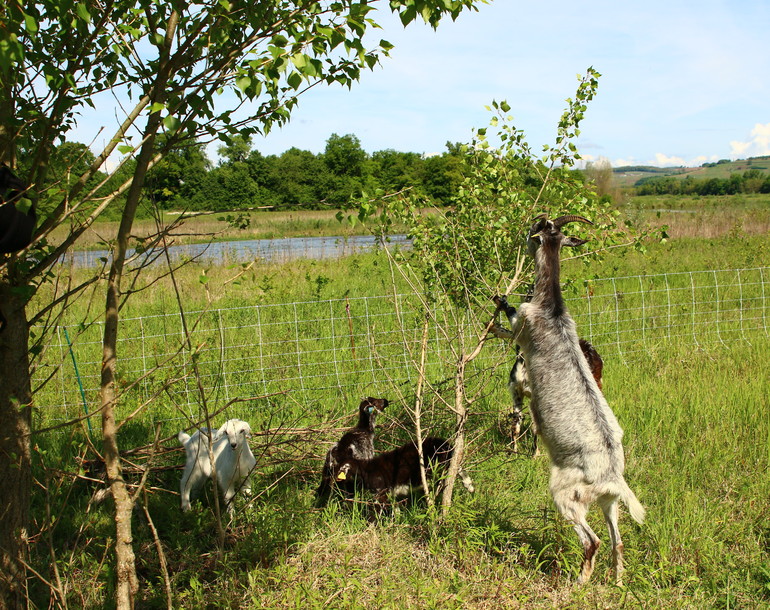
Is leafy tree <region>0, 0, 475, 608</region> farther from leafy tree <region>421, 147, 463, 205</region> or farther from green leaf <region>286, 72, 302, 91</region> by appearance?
leafy tree <region>421, 147, 463, 205</region>

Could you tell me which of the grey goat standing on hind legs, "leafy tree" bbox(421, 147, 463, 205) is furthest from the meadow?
"leafy tree" bbox(421, 147, 463, 205)

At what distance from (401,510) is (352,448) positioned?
645 millimetres

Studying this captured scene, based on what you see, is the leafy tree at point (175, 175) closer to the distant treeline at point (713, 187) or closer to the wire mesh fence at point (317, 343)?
the wire mesh fence at point (317, 343)

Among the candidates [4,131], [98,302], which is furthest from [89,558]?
[98,302]

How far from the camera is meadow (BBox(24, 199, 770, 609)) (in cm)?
372

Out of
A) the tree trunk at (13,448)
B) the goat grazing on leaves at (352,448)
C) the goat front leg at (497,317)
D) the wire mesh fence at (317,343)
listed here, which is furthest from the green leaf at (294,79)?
the wire mesh fence at (317,343)

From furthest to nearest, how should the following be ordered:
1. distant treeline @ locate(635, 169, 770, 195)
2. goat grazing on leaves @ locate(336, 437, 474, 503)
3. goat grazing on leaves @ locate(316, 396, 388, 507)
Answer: distant treeline @ locate(635, 169, 770, 195)
goat grazing on leaves @ locate(316, 396, 388, 507)
goat grazing on leaves @ locate(336, 437, 474, 503)

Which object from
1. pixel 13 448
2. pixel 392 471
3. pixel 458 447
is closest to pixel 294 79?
pixel 13 448

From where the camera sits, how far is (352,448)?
17.0ft

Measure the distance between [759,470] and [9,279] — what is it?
5.87 metres

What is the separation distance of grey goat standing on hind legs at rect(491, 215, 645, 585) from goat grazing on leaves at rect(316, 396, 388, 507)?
142 centimetres

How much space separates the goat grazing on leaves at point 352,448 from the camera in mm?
5062

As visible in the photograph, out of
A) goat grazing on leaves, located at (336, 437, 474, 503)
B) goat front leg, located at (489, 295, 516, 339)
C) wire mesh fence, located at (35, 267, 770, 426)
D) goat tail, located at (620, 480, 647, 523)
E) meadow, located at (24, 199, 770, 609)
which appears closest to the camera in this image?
meadow, located at (24, 199, 770, 609)

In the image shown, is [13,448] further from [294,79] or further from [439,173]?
[439,173]
